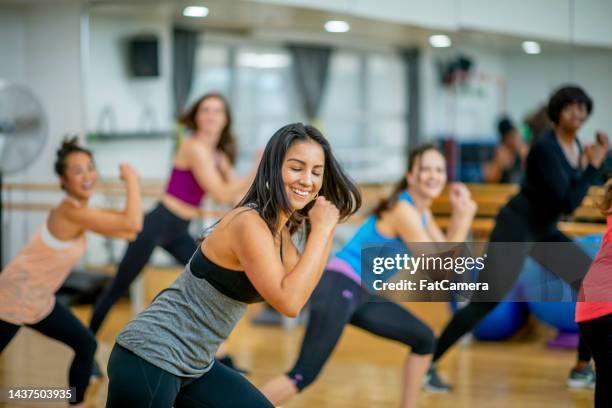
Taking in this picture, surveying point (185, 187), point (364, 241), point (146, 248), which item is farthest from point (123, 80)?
point (364, 241)

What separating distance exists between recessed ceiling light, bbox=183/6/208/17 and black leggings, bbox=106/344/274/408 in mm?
4797

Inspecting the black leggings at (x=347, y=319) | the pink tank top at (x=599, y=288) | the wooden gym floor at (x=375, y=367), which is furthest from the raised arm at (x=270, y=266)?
the wooden gym floor at (x=375, y=367)

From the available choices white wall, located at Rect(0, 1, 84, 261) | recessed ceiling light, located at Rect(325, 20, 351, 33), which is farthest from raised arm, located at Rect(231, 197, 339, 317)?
recessed ceiling light, located at Rect(325, 20, 351, 33)

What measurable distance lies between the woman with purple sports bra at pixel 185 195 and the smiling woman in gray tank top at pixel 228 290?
1977 millimetres

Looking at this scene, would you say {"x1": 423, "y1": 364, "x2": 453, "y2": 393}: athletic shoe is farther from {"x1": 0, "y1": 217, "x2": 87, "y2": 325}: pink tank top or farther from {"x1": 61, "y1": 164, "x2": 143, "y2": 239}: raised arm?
{"x1": 0, "y1": 217, "x2": 87, "y2": 325}: pink tank top

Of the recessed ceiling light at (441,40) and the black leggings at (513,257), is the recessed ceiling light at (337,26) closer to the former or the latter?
the recessed ceiling light at (441,40)

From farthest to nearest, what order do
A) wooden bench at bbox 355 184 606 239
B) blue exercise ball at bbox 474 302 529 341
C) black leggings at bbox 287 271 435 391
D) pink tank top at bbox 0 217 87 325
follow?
wooden bench at bbox 355 184 606 239
blue exercise ball at bbox 474 302 529 341
pink tank top at bbox 0 217 87 325
black leggings at bbox 287 271 435 391

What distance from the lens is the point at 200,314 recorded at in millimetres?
2105

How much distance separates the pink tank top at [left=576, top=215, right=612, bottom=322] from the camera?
2.53 metres

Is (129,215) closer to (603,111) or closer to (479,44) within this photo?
(603,111)

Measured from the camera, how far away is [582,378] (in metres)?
3.99

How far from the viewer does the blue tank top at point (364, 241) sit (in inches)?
130

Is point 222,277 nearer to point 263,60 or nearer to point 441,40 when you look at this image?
point 441,40

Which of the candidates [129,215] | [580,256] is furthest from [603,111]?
[129,215]
